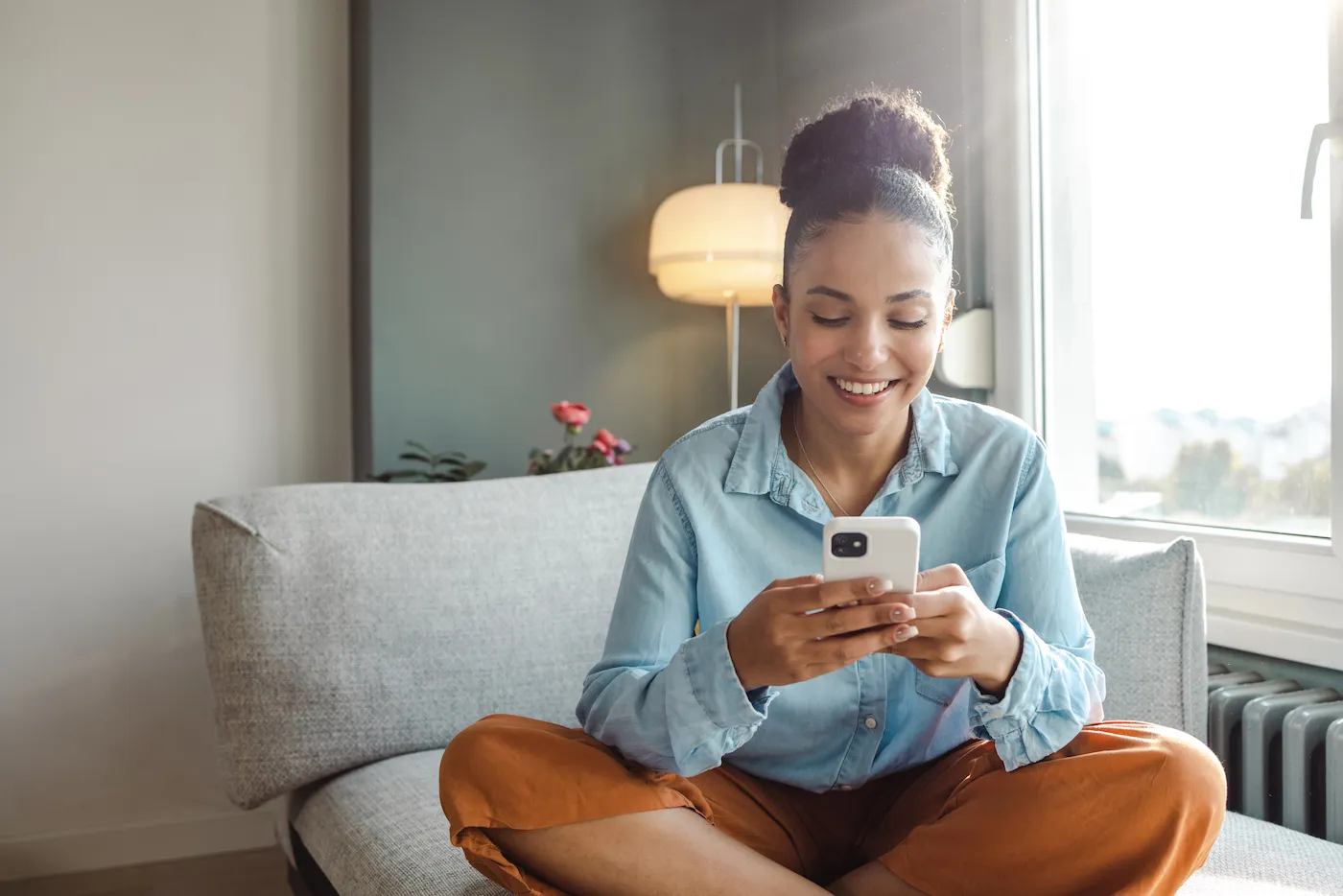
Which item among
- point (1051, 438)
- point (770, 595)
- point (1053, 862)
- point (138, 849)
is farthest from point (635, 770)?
point (138, 849)

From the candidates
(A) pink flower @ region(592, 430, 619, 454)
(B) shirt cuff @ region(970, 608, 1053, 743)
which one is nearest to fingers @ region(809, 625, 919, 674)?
(B) shirt cuff @ region(970, 608, 1053, 743)

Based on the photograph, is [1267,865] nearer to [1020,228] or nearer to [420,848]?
[420,848]

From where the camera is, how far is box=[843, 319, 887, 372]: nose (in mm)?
1069

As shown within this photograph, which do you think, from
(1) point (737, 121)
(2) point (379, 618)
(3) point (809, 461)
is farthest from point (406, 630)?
(1) point (737, 121)

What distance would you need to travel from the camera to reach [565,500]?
1.79 m

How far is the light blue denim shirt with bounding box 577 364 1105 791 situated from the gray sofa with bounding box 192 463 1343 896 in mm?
331

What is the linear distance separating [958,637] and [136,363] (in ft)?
6.89

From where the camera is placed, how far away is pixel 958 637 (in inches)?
34.9

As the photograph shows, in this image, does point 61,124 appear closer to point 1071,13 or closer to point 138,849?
point 138,849

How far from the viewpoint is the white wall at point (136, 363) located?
7.64 feet

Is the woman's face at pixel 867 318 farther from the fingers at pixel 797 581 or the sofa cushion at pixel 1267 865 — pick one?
the sofa cushion at pixel 1267 865

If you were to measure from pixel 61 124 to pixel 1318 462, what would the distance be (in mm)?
2460

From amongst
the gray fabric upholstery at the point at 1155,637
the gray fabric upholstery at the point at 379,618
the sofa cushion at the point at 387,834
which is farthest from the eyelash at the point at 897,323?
the gray fabric upholstery at the point at 379,618

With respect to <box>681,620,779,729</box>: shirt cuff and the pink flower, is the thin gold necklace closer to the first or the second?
<box>681,620,779,729</box>: shirt cuff
